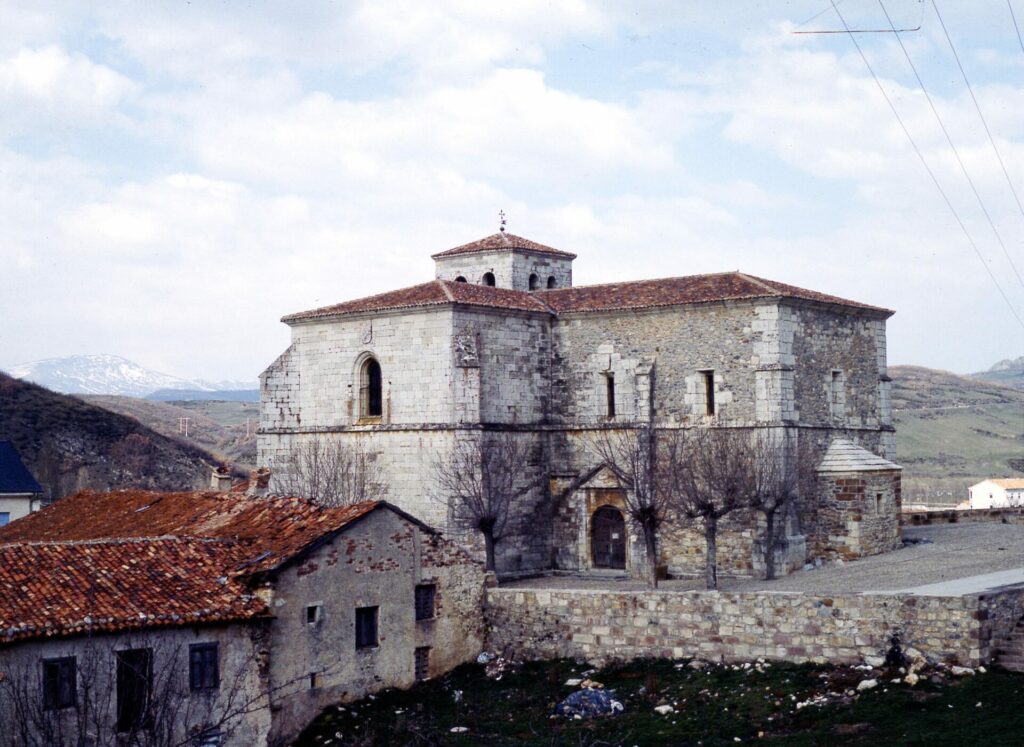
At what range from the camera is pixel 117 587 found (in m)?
20.8

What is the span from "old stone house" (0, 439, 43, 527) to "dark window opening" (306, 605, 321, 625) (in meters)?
18.5

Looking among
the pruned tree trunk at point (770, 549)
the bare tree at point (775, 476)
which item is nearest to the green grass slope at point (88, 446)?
the bare tree at point (775, 476)

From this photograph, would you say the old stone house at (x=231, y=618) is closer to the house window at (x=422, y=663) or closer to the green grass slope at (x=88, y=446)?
the house window at (x=422, y=663)

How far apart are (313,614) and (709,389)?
13.9 m

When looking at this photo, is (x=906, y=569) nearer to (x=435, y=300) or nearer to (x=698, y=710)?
(x=698, y=710)

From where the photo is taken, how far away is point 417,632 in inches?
965

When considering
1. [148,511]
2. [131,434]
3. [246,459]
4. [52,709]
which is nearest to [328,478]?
[148,511]

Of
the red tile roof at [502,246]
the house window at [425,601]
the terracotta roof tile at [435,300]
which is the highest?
the red tile roof at [502,246]

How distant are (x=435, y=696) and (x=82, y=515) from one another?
1055 cm

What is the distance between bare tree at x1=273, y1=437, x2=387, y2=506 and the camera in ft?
111

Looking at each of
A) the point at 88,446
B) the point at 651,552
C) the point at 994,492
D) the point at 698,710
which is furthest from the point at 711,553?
the point at 994,492

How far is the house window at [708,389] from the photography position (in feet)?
110

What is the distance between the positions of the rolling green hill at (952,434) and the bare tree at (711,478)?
51.6m

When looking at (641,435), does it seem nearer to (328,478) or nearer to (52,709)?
(328,478)
